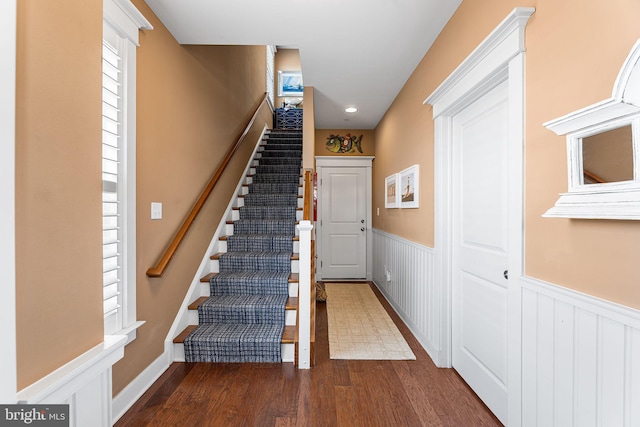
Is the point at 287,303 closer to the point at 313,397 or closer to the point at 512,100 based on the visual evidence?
the point at 313,397

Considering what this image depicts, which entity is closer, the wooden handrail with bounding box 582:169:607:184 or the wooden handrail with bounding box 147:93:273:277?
the wooden handrail with bounding box 582:169:607:184

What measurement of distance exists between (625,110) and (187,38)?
2.72m

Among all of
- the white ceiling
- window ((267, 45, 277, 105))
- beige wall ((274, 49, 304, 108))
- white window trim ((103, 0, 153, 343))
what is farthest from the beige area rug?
beige wall ((274, 49, 304, 108))

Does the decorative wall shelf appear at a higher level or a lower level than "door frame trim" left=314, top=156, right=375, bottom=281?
higher

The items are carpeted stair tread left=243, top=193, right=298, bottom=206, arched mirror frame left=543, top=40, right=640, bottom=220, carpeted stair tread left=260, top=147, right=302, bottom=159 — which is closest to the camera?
arched mirror frame left=543, top=40, right=640, bottom=220

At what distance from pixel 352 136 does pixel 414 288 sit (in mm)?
3162

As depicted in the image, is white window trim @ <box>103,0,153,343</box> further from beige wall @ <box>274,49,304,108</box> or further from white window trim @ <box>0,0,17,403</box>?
beige wall @ <box>274,49,304,108</box>

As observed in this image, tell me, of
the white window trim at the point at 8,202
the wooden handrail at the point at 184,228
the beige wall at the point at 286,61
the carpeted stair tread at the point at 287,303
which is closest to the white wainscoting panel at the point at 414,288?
the carpeted stair tread at the point at 287,303

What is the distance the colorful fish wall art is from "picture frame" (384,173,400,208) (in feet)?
4.25

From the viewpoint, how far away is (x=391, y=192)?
389cm

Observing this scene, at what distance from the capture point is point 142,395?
1.98 meters

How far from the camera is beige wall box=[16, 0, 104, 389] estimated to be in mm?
670

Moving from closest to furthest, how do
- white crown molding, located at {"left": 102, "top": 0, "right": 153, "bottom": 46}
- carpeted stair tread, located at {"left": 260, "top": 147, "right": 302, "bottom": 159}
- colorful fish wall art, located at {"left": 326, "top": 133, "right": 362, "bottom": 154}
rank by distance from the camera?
white crown molding, located at {"left": 102, "top": 0, "right": 153, "bottom": 46}, carpeted stair tread, located at {"left": 260, "top": 147, "right": 302, "bottom": 159}, colorful fish wall art, located at {"left": 326, "top": 133, "right": 362, "bottom": 154}

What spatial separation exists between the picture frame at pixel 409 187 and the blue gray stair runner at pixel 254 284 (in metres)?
1.31
